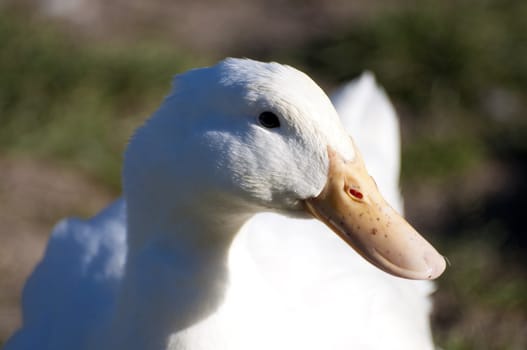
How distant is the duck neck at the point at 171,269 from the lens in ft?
7.35

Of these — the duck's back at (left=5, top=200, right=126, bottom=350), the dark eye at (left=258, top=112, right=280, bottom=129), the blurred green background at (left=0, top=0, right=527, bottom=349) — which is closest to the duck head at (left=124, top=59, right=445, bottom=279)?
the dark eye at (left=258, top=112, right=280, bottom=129)

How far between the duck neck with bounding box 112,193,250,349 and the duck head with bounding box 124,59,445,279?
0.10 metres

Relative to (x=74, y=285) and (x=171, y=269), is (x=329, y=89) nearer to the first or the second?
(x=74, y=285)

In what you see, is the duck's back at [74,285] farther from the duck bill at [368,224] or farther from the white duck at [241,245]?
the duck bill at [368,224]

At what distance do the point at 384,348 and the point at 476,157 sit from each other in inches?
88.6

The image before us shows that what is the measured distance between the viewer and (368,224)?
82.2 inches

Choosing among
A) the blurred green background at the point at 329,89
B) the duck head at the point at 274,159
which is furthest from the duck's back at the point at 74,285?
the blurred green background at the point at 329,89

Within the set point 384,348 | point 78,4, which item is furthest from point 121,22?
point 384,348

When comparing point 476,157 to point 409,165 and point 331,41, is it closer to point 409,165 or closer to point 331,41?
point 409,165

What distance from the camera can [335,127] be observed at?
2041 mm

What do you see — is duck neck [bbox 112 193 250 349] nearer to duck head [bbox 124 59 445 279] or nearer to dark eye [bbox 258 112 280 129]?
duck head [bbox 124 59 445 279]

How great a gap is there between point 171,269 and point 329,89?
308 centimetres

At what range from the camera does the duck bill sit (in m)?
2.05

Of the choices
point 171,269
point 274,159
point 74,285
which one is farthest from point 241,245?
point 74,285
